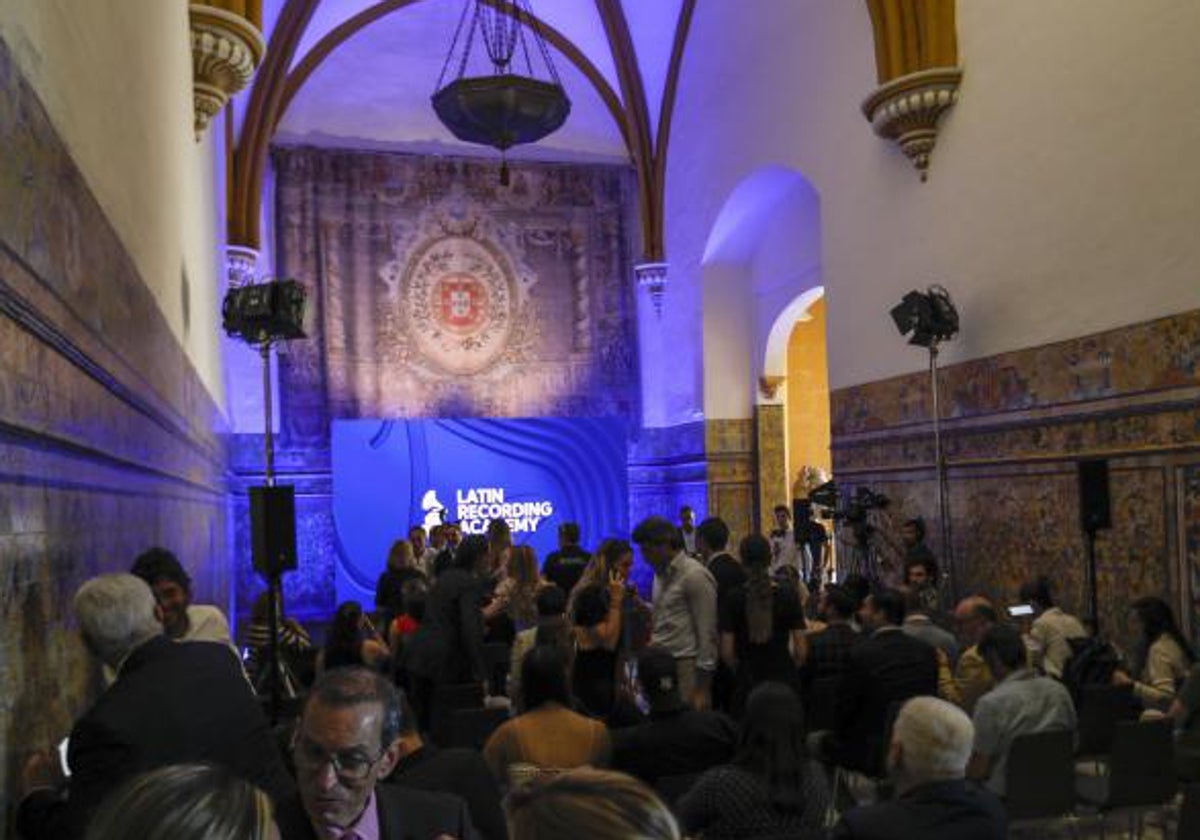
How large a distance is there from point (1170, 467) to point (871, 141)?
15.4 feet

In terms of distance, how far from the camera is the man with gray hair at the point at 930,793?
2.96 metres

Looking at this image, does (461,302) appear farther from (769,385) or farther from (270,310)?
(270,310)

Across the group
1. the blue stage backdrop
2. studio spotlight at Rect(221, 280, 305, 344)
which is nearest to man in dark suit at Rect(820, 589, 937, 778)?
studio spotlight at Rect(221, 280, 305, 344)

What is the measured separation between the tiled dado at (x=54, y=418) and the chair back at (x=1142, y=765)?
12.8ft

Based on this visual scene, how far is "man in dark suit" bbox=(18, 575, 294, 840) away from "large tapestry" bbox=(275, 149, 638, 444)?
13351 mm

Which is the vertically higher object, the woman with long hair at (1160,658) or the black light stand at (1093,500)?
the black light stand at (1093,500)

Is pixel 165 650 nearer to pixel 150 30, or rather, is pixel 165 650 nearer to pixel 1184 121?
pixel 150 30

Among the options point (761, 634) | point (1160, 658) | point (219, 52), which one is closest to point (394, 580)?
point (761, 634)

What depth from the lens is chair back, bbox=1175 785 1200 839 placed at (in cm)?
341

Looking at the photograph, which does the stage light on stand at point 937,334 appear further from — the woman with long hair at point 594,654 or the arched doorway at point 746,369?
the arched doorway at point 746,369

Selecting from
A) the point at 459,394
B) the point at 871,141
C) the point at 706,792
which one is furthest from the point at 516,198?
the point at 706,792

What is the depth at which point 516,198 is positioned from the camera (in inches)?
668

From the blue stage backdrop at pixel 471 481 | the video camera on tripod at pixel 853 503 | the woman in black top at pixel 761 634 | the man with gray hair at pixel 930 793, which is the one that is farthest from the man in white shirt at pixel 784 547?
the man with gray hair at pixel 930 793

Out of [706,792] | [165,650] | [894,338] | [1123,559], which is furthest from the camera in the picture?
[894,338]
